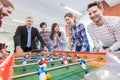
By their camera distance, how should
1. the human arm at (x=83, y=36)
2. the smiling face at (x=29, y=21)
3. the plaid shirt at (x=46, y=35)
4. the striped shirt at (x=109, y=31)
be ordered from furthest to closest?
1. the plaid shirt at (x=46, y=35)
2. the smiling face at (x=29, y=21)
3. the human arm at (x=83, y=36)
4. the striped shirt at (x=109, y=31)

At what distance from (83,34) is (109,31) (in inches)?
28.4

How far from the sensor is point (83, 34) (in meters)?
2.66

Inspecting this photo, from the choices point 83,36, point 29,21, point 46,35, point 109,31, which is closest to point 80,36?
point 83,36

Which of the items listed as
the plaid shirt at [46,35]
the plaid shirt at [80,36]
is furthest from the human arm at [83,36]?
the plaid shirt at [46,35]

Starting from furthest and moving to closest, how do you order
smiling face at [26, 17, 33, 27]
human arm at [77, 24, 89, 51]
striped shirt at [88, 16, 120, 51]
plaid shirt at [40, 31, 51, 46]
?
plaid shirt at [40, 31, 51, 46], smiling face at [26, 17, 33, 27], human arm at [77, 24, 89, 51], striped shirt at [88, 16, 120, 51]

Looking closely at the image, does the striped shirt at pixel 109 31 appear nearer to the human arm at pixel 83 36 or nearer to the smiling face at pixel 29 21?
the human arm at pixel 83 36

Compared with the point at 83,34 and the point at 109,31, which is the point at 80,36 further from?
the point at 109,31

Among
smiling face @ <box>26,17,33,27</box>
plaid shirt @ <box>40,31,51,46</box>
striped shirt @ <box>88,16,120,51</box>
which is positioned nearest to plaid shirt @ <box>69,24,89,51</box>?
striped shirt @ <box>88,16,120,51</box>

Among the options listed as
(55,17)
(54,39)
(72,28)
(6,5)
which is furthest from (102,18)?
(55,17)

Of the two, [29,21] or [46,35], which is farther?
[46,35]

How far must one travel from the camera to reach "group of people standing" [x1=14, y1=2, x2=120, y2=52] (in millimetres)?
1950

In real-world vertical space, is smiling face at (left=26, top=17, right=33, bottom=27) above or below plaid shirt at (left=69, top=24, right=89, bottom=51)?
above

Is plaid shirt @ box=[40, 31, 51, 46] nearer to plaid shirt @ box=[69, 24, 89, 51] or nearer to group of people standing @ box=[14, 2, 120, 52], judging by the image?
group of people standing @ box=[14, 2, 120, 52]

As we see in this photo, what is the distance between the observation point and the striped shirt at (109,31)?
1.85 m
